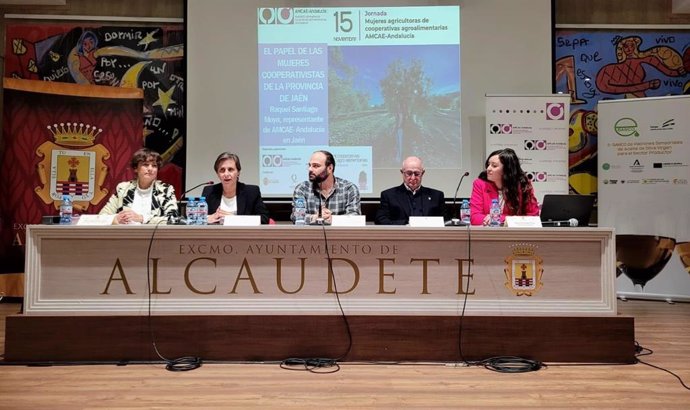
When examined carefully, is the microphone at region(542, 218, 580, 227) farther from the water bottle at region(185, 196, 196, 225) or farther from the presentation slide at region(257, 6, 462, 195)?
the presentation slide at region(257, 6, 462, 195)

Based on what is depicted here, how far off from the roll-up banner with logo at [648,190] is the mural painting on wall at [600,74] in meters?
0.25

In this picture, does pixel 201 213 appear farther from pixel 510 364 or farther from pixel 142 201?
pixel 510 364

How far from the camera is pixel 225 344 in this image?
282 centimetres

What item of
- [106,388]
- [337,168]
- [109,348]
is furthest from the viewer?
[337,168]

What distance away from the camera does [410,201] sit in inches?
154

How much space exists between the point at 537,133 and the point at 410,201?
165cm

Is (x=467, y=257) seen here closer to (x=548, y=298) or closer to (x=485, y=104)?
(x=548, y=298)

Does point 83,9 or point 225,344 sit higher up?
point 83,9

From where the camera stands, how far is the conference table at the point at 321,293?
280 cm

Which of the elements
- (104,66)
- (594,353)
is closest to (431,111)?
(594,353)

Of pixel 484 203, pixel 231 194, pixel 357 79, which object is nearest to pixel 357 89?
pixel 357 79

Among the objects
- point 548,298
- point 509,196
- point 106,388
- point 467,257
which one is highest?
point 509,196

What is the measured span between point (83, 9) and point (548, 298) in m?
4.94

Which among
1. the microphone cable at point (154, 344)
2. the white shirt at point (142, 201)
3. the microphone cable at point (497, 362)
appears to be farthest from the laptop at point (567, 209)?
the white shirt at point (142, 201)
